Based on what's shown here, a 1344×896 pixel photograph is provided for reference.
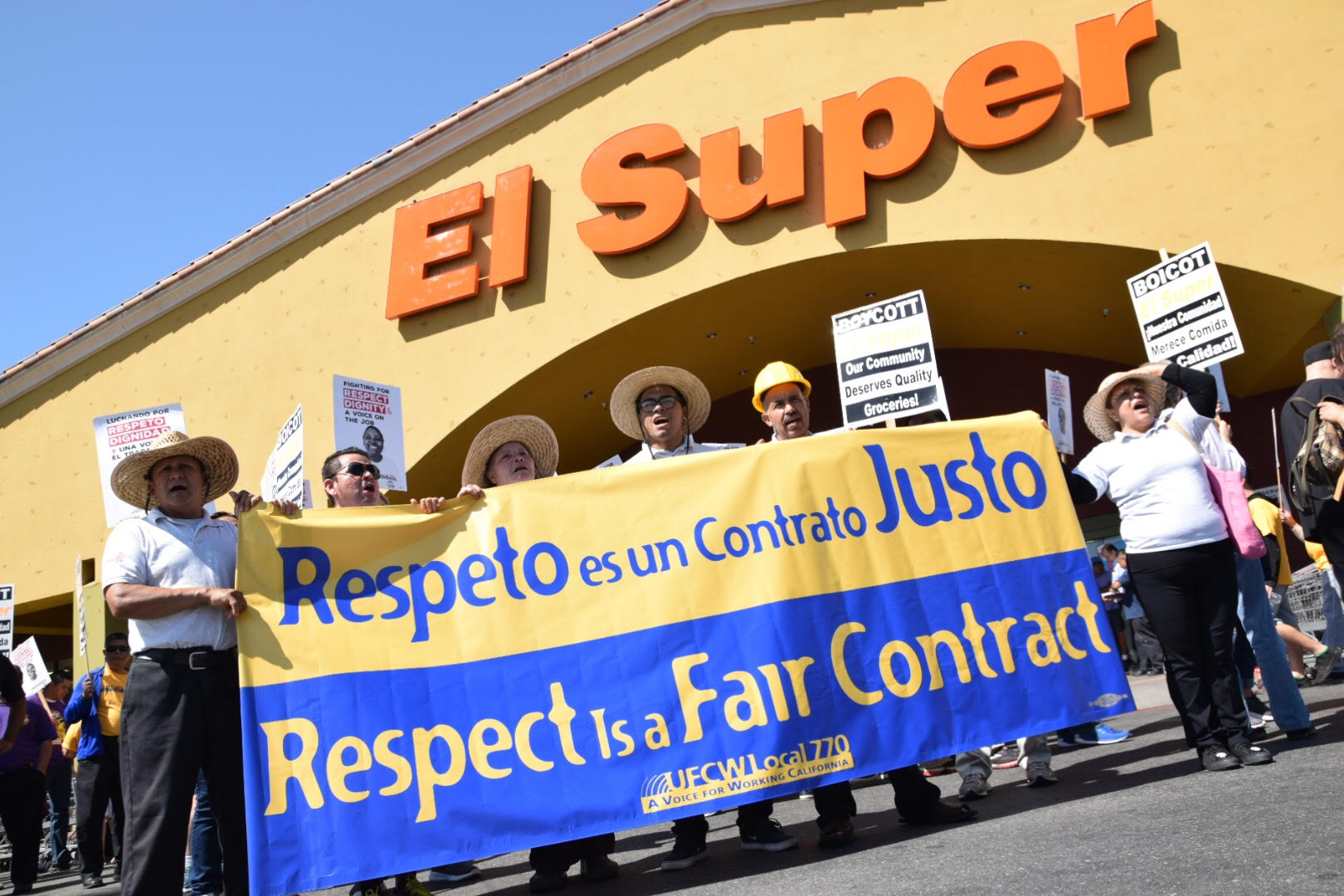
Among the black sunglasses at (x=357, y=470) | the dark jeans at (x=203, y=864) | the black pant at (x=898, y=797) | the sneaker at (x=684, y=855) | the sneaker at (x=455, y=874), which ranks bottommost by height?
the sneaker at (x=455, y=874)

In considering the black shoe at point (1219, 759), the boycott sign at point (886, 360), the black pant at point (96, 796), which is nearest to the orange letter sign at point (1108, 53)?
the boycott sign at point (886, 360)

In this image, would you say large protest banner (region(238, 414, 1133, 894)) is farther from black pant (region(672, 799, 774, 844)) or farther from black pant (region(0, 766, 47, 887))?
black pant (region(0, 766, 47, 887))

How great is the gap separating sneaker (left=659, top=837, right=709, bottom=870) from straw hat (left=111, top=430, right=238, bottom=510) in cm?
234

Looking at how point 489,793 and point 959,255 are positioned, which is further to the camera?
point 959,255

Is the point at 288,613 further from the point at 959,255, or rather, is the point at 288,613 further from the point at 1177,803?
the point at 959,255

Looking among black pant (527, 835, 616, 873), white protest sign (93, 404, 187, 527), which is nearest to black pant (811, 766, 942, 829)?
black pant (527, 835, 616, 873)

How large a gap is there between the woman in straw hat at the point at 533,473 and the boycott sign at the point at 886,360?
169 inches

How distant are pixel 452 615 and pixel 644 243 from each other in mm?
8859

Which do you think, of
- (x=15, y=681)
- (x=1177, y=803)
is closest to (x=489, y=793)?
(x=1177, y=803)

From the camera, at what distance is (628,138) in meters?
13.1

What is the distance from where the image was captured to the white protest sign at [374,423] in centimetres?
858

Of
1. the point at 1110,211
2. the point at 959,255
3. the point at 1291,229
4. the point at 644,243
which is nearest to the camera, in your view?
the point at 1291,229

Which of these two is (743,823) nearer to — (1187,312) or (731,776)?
(731,776)

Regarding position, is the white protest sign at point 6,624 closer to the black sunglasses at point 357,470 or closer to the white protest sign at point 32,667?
the white protest sign at point 32,667
